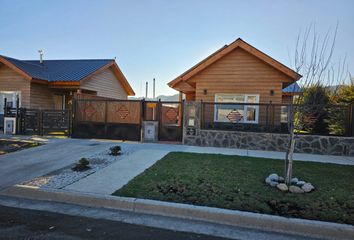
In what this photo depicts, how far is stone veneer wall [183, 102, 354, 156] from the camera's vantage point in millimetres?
9656

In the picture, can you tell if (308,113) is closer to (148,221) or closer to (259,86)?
(148,221)

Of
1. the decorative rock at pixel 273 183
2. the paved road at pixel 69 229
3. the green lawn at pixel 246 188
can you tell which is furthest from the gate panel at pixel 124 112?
the paved road at pixel 69 229

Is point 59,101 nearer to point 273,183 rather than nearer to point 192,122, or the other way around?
point 192,122

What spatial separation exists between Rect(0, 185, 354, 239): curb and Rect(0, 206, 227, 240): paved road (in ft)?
1.89

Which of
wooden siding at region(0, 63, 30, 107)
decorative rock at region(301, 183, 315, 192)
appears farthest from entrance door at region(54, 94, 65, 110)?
decorative rock at region(301, 183, 315, 192)

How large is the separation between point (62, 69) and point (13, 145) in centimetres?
1072

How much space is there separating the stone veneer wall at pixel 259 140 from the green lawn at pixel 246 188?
7.75 ft

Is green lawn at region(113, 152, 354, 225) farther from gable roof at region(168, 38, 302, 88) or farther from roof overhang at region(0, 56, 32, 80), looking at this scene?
roof overhang at region(0, 56, 32, 80)

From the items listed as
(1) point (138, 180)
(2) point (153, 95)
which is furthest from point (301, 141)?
(2) point (153, 95)

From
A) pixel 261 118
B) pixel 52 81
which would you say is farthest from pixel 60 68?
pixel 261 118

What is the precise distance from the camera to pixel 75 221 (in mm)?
3885

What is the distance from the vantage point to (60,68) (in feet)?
64.3

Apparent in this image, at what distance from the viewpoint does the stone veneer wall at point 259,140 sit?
31.7 ft

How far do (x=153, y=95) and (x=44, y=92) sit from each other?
4412 cm
